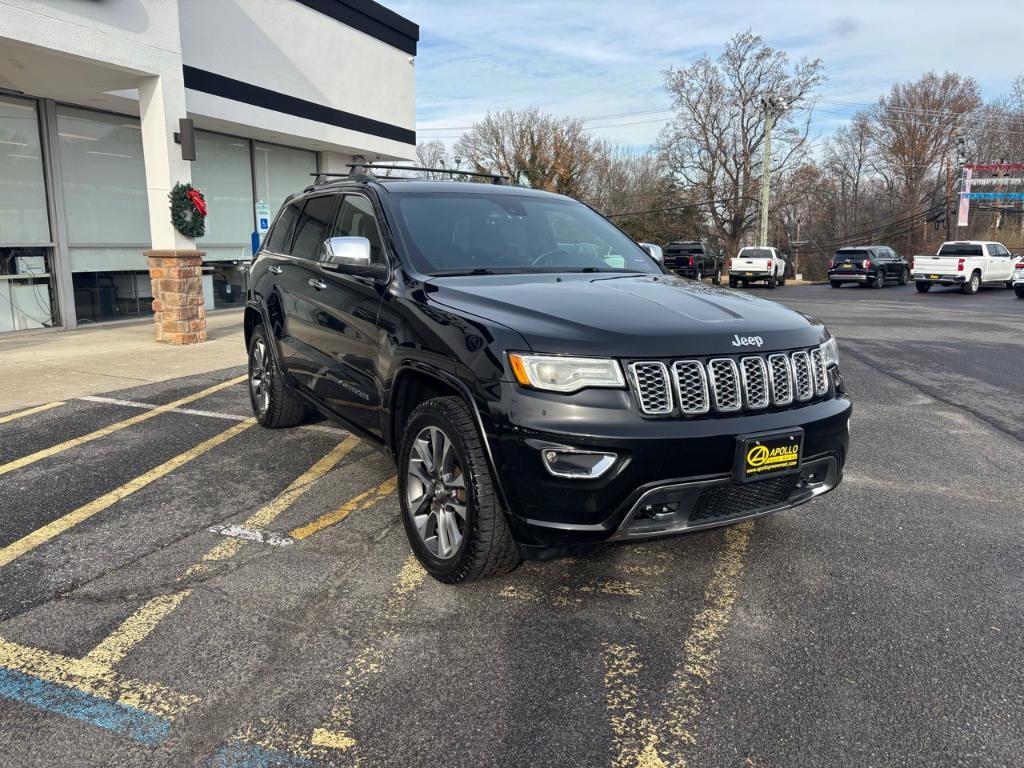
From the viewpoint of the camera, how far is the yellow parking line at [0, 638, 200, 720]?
2.56 m

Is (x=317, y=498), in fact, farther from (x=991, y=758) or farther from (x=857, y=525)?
(x=991, y=758)

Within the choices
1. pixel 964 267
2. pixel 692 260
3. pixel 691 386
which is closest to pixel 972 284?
pixel 964 267

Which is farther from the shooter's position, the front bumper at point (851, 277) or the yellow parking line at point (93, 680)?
the front bumper at point (851, 277)

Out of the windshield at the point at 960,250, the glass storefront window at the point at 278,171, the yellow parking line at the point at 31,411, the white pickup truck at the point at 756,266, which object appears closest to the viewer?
the yellow parking line at the point at 31,411

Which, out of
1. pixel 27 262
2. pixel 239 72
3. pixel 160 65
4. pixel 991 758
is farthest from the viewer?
pixel 239 72

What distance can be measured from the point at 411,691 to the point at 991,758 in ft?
6.07

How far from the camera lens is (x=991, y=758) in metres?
2.31

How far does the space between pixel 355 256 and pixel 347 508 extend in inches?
59.2

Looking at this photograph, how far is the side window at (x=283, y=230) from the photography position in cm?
564

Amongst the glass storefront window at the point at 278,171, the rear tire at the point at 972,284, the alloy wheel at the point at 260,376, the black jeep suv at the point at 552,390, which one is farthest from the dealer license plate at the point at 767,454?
the rear tire at the point at 972,284

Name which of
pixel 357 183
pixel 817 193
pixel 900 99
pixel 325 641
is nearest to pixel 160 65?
pixel 357 183

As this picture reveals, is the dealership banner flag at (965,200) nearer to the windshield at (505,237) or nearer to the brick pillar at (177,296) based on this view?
the brick pillar at (177,296)

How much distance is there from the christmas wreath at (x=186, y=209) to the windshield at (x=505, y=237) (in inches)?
292

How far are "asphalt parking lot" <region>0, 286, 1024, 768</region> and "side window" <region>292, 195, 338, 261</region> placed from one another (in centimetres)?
147
